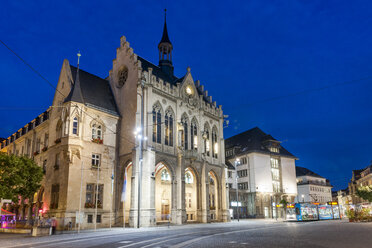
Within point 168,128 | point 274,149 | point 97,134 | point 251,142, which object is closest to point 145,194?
point 97,134

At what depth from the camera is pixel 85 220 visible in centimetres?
3625

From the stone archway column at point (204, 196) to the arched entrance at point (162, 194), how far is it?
4.99 metres

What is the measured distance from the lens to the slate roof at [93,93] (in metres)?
38.6

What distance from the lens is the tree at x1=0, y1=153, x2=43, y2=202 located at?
1212 inches

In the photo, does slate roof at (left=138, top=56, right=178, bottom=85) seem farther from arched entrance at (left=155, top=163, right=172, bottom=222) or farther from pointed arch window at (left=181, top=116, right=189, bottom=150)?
arched entrance at (left=155, top=163, right=172, bottom=222)

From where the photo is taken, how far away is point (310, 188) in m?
89.9

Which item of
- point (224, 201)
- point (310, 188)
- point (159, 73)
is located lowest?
point (224, 201)

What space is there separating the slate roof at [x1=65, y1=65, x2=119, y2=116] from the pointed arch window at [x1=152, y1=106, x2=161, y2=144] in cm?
513

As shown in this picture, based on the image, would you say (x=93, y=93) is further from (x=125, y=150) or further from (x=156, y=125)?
(x=156, y=125)

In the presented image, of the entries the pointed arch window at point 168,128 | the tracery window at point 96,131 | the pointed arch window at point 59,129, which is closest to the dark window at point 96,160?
→ the tracery window at point 96,131

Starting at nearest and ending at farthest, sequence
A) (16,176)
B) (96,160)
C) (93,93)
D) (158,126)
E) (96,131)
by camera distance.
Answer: (16,176)
(96,160)
(96,131)
(93,93)
(158,126)

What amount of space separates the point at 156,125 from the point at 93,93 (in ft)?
31.2

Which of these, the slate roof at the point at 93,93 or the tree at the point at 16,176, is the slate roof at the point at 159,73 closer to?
the slate roof at the point at 93,93

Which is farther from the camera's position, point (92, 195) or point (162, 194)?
point (162, 194)
